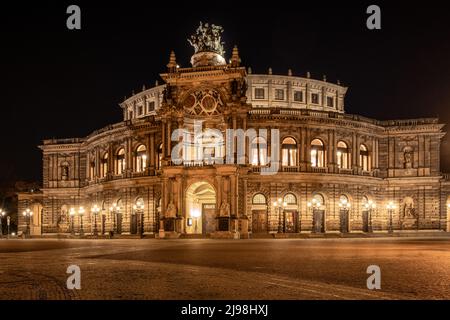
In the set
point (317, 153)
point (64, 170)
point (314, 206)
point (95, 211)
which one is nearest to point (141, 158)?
point (95, 211)

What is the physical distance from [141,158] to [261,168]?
16.9 m

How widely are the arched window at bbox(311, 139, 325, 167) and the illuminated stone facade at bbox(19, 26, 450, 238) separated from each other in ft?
0.46

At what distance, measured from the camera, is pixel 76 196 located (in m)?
83.0

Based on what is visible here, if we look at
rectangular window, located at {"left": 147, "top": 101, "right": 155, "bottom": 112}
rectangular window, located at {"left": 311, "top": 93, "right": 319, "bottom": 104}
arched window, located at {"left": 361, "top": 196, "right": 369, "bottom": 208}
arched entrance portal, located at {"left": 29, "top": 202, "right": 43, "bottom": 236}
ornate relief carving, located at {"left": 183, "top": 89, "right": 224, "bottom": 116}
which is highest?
rectangular window, located at {"left": 311, "top": 93, "right": 319, "bottom": 104}

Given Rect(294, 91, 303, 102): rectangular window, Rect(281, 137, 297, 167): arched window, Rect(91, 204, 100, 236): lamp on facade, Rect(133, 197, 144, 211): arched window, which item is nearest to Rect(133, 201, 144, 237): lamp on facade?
Rect(133, 197, 144, 211): arched window

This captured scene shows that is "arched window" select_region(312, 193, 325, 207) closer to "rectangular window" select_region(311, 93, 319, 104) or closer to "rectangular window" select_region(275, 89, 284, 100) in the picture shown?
"rectangular window" select_region(275, 89, 284, 100)

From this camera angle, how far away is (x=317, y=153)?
66.8 meters

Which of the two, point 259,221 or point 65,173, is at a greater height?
point 65,173

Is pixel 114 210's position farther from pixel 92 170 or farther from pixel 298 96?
pixel 298 96

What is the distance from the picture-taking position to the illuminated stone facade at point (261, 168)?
198 feet

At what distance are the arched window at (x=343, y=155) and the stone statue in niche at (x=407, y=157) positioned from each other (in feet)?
28.0

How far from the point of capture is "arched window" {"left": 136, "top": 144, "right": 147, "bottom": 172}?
69.8 metres
